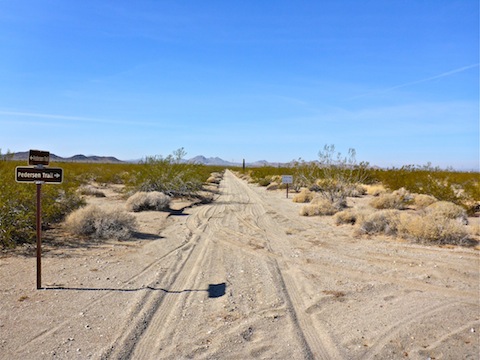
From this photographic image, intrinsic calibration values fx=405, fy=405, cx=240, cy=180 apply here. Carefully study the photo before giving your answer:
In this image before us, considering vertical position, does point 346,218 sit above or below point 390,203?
below

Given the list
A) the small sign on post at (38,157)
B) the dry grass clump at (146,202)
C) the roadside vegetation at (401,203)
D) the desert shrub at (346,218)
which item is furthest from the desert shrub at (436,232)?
the dry grass clump at (146,202)

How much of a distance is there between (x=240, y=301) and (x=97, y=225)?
6702mm

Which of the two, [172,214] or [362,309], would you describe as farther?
[172,214]

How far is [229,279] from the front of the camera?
326 inches

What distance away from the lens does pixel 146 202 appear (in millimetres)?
19453

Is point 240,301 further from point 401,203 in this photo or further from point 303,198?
point 303,198

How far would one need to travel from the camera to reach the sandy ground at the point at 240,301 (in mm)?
5277

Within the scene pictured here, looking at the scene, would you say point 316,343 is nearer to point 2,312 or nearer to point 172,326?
point 172,326

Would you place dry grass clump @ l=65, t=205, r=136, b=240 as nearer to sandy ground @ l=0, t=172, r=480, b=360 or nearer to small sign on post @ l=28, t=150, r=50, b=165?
sandy ground @ l=0, t=172, r=480, b=360

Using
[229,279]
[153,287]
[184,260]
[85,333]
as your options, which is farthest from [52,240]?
[85,333]

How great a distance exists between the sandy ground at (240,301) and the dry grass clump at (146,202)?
22.9 feet

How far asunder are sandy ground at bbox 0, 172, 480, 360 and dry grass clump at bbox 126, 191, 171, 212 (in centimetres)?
699

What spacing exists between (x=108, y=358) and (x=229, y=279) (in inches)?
145

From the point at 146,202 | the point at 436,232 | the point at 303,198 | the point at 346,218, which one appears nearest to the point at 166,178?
the point at 146,202
